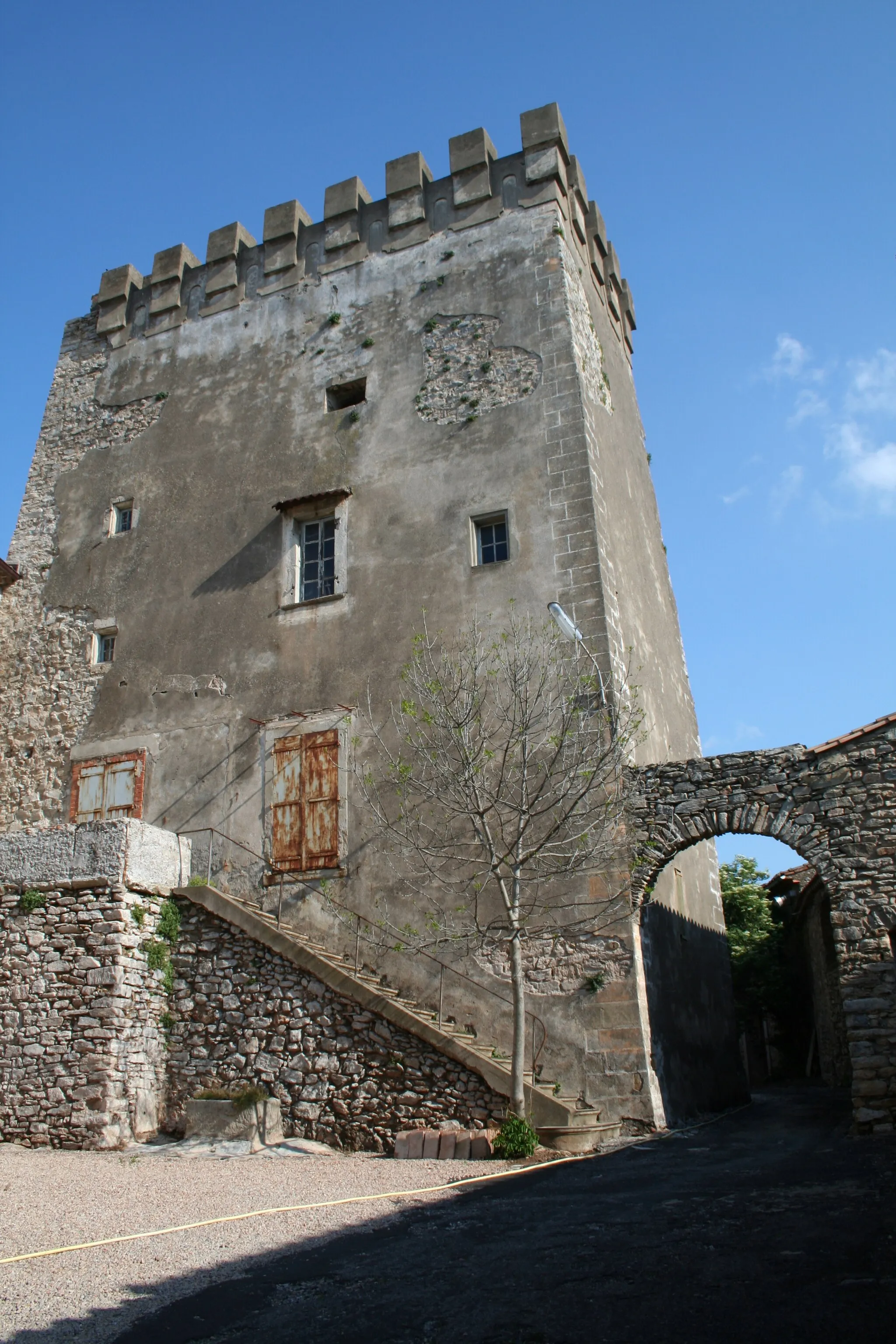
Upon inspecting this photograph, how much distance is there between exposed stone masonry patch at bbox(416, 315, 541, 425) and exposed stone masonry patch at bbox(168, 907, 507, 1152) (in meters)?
8.31

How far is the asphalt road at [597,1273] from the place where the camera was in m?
4.29

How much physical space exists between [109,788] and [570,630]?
7.68m

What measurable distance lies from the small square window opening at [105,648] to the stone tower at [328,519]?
0.05m

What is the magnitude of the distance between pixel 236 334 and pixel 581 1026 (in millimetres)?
13142

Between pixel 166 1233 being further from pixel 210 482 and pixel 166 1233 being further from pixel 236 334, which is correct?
pixel 236 334

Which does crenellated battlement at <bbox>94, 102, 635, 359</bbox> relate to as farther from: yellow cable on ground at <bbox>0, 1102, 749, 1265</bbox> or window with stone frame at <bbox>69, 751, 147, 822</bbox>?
yellow cable on ground at <bbox>0, 1102, 749, 1265</bbox>

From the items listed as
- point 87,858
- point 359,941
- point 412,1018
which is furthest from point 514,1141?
point 87,858

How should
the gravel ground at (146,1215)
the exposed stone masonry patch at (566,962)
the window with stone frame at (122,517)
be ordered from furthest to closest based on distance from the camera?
the window with stone frame at (122,517), the exposed stone masonry patch at (566,962), the gravel ground at (146,1215)

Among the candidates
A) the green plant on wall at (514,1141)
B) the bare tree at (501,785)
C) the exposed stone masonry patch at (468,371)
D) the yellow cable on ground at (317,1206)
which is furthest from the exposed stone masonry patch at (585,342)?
the yellow cable on ground at (317,1206)

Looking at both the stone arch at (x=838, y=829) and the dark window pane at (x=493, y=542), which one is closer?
the stone arch at (x=838, y=829)

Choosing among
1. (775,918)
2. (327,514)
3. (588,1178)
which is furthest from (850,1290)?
(775,918)

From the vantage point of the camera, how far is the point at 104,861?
39.7 ft

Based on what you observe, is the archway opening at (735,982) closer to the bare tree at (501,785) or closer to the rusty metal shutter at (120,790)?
the bare tree at (501,785)

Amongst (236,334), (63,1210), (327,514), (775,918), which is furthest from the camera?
(775,918)
